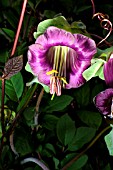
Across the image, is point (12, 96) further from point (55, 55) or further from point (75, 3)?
point (75, 3)

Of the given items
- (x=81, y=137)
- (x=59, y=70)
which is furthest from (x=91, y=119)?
(x=59, y=70)

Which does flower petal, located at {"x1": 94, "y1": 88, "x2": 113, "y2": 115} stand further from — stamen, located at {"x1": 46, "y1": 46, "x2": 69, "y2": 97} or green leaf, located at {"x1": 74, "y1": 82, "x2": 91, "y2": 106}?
green leaf, located at {"x1": 74, "y1": 82, "x2": 91, "y2": 106}

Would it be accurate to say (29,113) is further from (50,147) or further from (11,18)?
(11,18)

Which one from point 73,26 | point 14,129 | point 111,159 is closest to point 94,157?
point 111,159

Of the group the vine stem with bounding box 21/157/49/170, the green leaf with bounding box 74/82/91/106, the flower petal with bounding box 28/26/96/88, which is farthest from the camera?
the green leaf with bounding box 74/82/91/106

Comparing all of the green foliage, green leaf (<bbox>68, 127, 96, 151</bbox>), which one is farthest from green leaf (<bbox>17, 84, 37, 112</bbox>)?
green leaf (<bbox>68, 127, 96, 151</bbox>)

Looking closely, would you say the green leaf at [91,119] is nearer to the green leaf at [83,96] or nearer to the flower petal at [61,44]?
the green leaf at [83,96]
